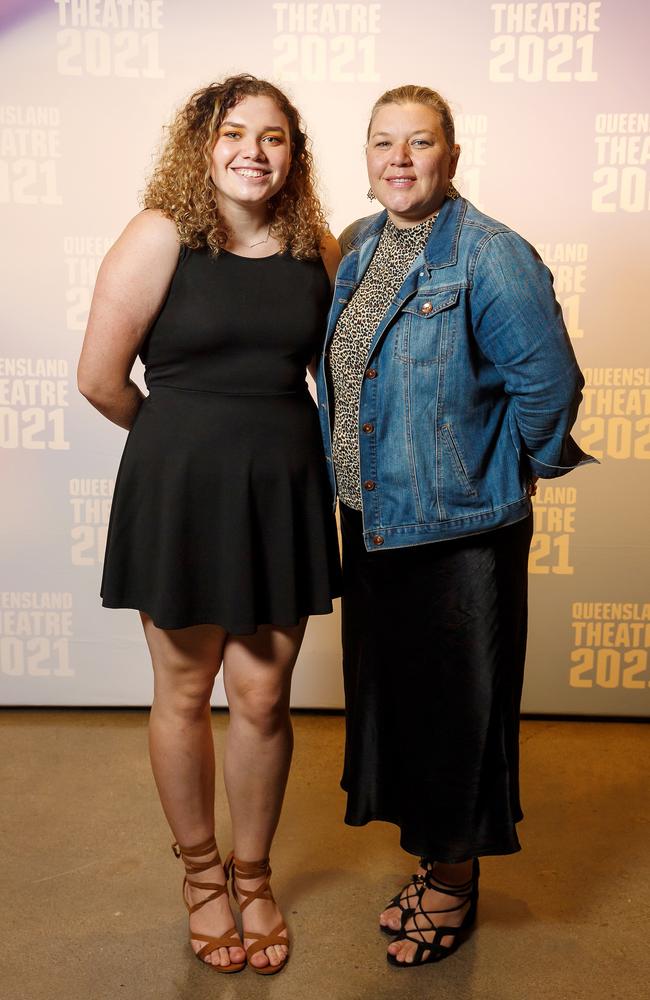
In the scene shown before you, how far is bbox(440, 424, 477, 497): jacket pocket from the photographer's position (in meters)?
1.70

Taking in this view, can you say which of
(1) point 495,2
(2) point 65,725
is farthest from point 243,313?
(2) point 65,725

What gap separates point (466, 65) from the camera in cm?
279

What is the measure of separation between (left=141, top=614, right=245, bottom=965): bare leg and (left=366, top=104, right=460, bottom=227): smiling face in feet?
2.78

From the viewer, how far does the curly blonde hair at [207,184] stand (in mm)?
1707

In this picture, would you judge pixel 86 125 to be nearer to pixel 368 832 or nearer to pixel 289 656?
pixel 289 656

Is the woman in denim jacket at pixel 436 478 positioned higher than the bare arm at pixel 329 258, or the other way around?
the bare arm at pixel 329 258

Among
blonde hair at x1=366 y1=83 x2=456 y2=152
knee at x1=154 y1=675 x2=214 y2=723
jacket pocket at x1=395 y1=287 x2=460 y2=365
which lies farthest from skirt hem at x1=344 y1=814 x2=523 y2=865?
blonde hair at x1=366 y1=83 x2=456 y2=152

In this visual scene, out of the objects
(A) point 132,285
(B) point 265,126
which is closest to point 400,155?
(B) point 265,126

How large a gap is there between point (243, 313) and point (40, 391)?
1449 millimetres

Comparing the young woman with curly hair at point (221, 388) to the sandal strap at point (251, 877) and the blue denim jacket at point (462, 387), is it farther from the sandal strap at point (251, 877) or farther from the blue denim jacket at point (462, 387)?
the sandal strap at point (251, 877)

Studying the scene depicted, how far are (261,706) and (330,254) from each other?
2.88 feet

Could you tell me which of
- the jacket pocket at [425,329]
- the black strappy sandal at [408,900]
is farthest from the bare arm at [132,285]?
the black strappy sandal at [408,900]

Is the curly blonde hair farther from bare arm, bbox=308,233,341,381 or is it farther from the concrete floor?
the concrete floor

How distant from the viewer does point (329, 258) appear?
1909 mm
